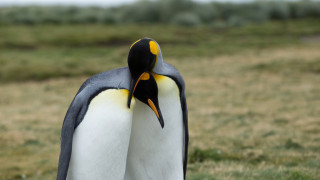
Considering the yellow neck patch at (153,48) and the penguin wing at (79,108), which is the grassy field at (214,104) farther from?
the yellow neck patch at (153,48)

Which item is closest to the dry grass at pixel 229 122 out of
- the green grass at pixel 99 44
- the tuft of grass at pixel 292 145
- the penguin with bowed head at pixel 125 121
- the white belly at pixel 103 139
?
the tuft of grass at pixel 292 145

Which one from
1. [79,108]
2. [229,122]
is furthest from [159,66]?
[229,122]

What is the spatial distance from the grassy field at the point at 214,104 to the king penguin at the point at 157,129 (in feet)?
5.44

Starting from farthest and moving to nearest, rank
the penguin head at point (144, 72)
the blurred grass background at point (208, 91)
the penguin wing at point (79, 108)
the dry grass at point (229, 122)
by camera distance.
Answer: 1. the blurred grass background at point (208, 91)
2. the dry grass at point (229, 122)
3. the penguin wing at point (79, 108)
4. the penguin head at point (144, 72)

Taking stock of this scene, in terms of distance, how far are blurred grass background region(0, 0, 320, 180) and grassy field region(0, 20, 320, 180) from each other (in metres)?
0.03

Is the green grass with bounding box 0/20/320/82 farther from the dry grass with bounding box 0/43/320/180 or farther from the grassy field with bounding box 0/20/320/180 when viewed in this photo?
the dry grass with bounding box 0/43/320/180

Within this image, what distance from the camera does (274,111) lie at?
40.9ft

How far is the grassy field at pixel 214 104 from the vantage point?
7.47 m

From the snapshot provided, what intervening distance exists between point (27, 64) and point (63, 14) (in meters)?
32.6

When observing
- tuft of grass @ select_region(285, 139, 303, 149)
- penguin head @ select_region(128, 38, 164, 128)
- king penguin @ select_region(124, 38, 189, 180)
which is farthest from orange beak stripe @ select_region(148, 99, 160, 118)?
tuft of grass @ select_region(285, 139, 303, 149)

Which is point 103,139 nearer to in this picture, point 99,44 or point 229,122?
point 229,122

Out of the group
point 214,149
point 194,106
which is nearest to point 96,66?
point 194,106

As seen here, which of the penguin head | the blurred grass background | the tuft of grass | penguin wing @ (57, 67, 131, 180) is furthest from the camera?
the tuft of grass

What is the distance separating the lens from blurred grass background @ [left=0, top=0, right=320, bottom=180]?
7.71 m
